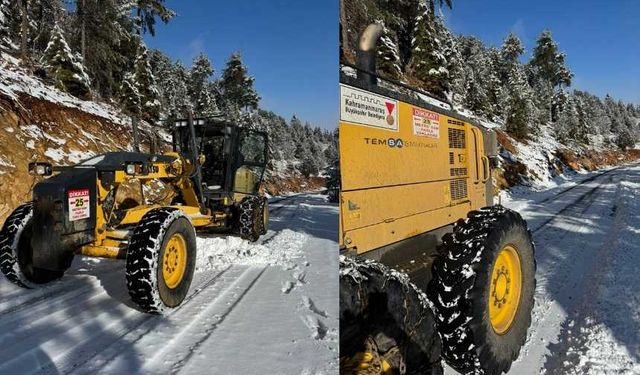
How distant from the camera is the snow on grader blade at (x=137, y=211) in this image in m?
3.34

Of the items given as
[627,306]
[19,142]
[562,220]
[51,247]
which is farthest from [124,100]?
[562,220]

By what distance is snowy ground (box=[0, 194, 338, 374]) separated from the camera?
1201mm

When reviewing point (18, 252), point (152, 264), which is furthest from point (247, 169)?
point (18, 252)

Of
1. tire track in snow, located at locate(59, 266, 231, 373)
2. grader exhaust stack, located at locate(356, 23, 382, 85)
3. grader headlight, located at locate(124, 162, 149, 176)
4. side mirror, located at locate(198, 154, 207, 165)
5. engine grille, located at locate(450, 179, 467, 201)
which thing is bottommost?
tire track in snow, located at locate(59, 266, 231, 373)

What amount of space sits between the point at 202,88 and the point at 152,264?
6.18ft

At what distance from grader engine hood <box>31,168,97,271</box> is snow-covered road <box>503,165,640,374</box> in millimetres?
3347

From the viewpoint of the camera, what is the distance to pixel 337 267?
97cm

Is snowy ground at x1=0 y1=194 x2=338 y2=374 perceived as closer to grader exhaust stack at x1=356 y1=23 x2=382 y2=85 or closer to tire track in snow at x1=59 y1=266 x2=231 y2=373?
tire track in snow at x1=59 y1=266 x2=231 y2=373

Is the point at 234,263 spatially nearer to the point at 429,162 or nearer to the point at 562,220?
the point at 429,162

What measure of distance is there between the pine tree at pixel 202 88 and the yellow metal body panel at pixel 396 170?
70 cm

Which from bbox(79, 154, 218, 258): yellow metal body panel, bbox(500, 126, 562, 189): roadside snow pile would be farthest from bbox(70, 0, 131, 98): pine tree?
bbox(500, 126, 562, 189): roadside snow pile

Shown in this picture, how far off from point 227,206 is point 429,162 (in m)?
4.40

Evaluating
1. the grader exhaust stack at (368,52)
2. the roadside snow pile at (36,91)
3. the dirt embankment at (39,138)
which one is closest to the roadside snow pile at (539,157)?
the roadside snow pile at (36,91)

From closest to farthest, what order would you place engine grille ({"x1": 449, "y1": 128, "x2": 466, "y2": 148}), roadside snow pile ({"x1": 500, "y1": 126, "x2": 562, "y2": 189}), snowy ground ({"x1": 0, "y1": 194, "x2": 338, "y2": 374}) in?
snowy ground ({"x1": 0, "y1": 194, "x2": 338, "y2": 374}), engine grille ({"x1": 449, "y1": 128, "x2": 466, "y2": 148}), roadside snow pile ({"x1": 500, "y1": 126, "x2": 562, "y2": 189})
